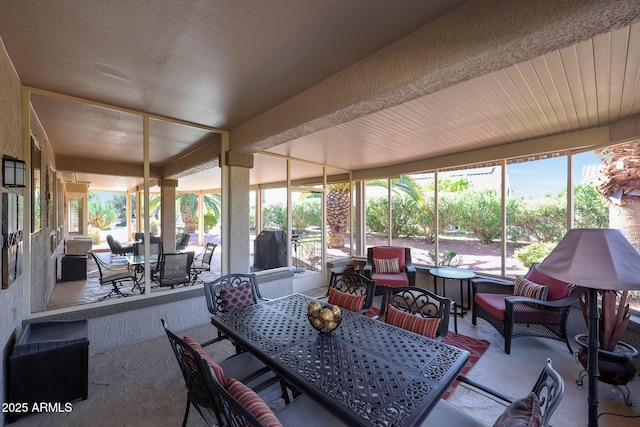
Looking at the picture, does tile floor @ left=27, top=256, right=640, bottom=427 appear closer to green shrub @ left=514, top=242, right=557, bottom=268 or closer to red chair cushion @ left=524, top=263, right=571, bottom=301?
red chair cushion @ left=524, top=263, right=571, bottom=301

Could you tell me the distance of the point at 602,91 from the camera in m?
2.48

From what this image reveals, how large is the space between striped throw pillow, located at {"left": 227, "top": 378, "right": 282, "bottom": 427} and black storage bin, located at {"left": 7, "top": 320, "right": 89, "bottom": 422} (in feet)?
6.20

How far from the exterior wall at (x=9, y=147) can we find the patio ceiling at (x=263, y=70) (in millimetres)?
159

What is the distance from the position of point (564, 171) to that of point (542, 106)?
5.42 feet

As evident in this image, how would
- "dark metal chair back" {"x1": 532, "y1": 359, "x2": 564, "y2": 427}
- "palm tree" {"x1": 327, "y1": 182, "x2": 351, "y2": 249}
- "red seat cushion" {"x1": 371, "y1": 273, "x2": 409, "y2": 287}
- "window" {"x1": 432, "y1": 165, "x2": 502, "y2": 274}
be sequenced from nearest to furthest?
"dark metal chair back" {"x1": 532, "y1": 359, "x2": 564, "y2": 427}
"red seat cushion" {"x1": 371, "y1": 273, "x2": 409, "y2": 287}
"window" {"x1": 432, "y1": 165, "x2": 502, "y2": 274}
"palm tree" {"x1": 327, "y1": 182, "x2": 351, "y2": 249}

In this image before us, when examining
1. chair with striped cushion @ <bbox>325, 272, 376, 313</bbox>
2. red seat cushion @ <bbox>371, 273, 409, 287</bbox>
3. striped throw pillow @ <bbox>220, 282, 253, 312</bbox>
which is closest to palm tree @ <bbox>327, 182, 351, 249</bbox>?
red seat cushion @ <bbox>371, 273, 409, 287</bbox>

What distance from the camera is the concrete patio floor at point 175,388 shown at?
2107mm

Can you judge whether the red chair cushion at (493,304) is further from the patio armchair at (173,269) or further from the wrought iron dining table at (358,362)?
the patio armchair at (173,269)

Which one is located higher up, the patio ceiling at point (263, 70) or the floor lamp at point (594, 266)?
the patio ceiling at point (263, 70)

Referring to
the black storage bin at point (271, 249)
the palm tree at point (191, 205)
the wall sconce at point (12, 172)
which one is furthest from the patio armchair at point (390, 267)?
the palm tree at point (191, 205)

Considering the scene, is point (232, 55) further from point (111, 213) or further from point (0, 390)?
point (111, 213)

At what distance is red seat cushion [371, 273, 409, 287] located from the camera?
15.2ft

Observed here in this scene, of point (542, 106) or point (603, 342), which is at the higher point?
point (542, 106)

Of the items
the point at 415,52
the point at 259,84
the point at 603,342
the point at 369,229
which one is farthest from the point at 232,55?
the point at 369,229
